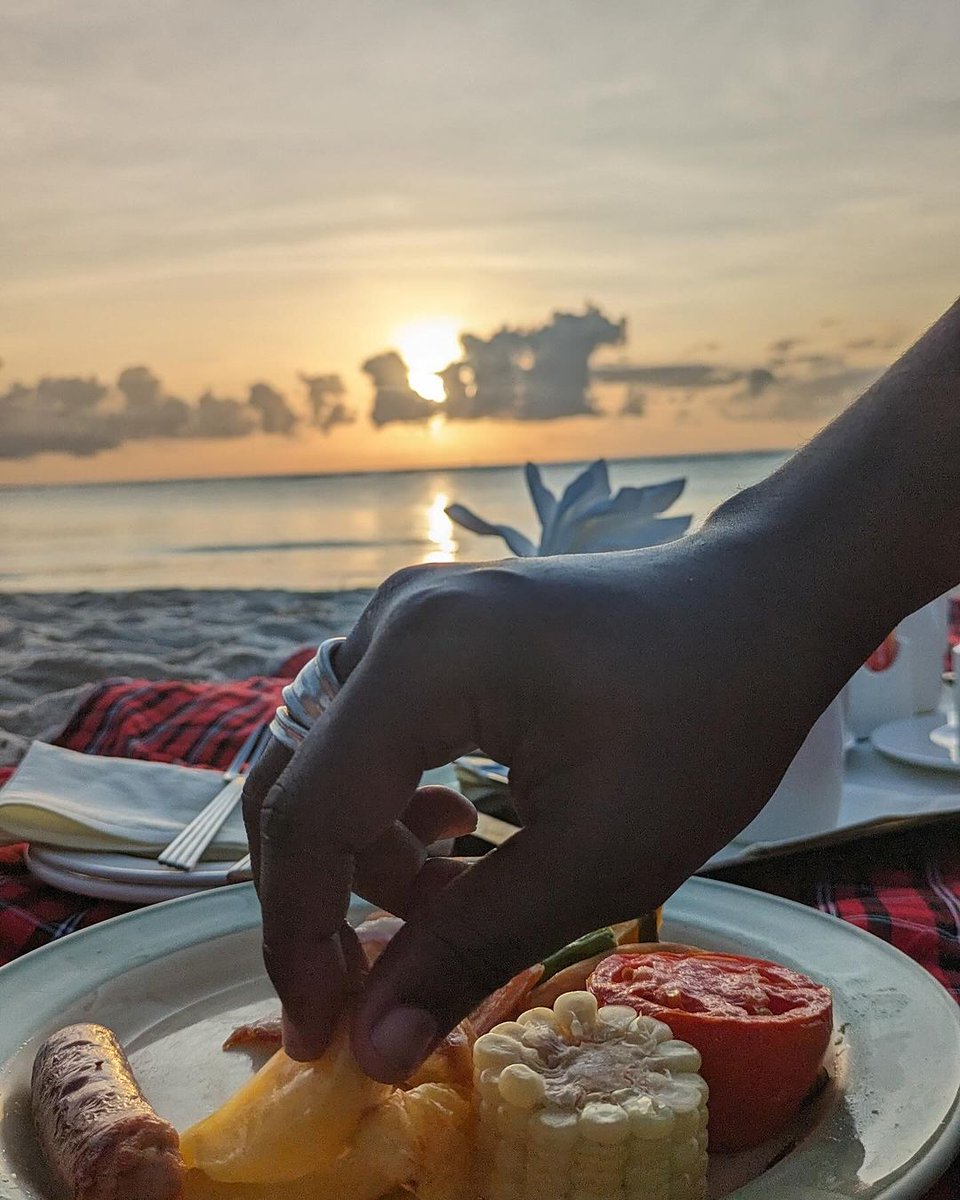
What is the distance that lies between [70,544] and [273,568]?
1.64 metres

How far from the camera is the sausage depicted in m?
0.71

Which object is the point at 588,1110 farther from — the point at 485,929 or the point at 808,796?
the point at 808,796

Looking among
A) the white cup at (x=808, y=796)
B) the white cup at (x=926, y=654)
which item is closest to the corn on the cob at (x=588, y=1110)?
the white cup at (x=808, y=796)

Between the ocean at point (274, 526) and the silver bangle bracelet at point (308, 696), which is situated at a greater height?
the silver bangle bracelet at point (308, 696)

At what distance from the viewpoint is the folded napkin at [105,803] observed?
54.5 inches

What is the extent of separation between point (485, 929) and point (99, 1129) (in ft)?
0.97

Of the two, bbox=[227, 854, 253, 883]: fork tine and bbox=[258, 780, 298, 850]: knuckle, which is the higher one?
bbox=[258, 780, 298, 850]: knuckle

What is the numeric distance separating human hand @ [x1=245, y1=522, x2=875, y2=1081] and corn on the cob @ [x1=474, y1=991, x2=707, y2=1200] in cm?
11

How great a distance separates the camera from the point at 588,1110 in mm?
765

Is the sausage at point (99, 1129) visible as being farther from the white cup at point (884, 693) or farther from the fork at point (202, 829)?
the white cup at point (884, 693)

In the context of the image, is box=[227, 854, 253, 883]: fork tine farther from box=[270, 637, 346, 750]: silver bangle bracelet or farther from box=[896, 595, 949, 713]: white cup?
box=[896, 595, 949, 713]: white cup

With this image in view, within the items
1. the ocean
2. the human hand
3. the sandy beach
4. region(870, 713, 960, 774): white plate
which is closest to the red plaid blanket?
region(870, 713, 960, 774): white plate

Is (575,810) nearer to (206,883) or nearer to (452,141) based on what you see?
(206,883)

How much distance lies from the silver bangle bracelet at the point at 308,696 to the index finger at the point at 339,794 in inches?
5.3
